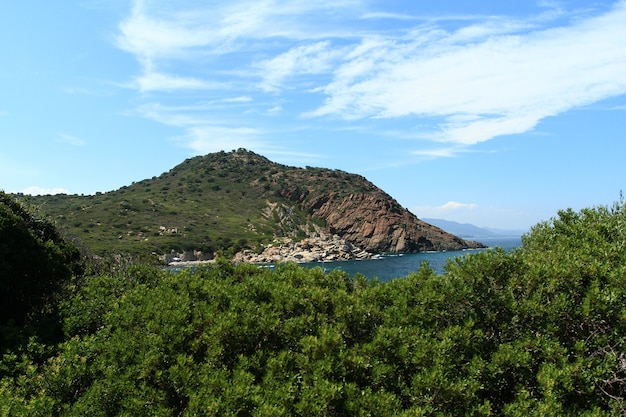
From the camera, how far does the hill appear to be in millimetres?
127375

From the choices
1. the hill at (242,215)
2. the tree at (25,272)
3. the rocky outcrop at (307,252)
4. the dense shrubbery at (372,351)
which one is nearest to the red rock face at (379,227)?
the hill at (242,215)

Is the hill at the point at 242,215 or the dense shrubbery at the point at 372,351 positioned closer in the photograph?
the dense shrubbery at the point at 372,351

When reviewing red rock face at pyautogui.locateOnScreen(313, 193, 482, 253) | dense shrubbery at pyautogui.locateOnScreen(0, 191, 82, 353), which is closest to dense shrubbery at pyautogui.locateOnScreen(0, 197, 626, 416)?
dense shrubbery at pyautogui.locateOnScreen(0, 191, 82, 353)

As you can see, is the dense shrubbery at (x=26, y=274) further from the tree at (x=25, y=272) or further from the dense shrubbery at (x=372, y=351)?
the dense shrubbery at (x=372, y=351)

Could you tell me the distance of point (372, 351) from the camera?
8961 millimetres

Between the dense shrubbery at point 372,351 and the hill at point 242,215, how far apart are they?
349 ft

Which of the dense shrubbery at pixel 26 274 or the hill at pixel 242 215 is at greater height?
the hill at pixel 242 215

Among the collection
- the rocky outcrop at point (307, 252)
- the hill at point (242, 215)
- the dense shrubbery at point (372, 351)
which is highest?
the hill at point (242, 215)

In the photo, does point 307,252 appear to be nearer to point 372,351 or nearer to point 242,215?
point 242,215

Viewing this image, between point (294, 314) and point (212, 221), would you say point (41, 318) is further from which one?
point (212, 221)

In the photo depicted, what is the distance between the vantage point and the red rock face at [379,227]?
6171 inches

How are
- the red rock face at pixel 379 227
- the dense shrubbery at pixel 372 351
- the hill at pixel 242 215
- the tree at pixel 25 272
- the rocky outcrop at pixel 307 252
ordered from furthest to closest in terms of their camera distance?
the red rock face at pixel 379 227 < the hill at pixel 242 215 < the rocky outcrop at pixel 307 252 < the tree at pixel 25 272 < the dense shrubbery at pixel 372 351

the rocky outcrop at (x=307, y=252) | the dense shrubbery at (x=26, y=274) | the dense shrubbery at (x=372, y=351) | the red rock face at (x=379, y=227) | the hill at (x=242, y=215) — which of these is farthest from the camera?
the red rock face at (x=379, y=227)

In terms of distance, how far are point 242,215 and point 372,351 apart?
15722cm
